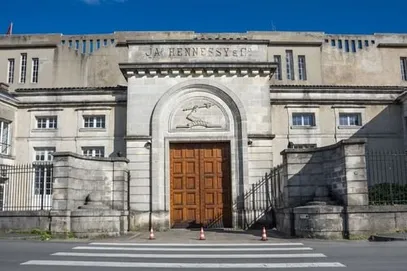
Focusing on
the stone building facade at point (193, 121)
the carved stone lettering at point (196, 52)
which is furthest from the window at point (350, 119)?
the carved stone lettering at point (196, 52)

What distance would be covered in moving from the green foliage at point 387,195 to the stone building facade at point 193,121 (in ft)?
16.5

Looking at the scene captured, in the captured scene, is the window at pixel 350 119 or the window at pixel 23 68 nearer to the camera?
the window at pixel 350 119

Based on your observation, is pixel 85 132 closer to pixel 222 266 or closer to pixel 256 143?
pixel 256 143

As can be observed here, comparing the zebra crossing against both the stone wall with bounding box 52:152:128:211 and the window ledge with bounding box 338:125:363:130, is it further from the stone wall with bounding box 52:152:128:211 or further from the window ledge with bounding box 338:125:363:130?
the window ledge with bounding box 338:125:363:130

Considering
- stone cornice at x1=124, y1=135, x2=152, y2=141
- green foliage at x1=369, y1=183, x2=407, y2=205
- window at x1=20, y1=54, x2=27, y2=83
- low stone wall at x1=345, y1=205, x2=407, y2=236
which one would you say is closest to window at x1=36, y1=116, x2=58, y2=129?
stone cornice at x1=124, y1=135, x2=152, y2=141

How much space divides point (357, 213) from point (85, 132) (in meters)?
13.7

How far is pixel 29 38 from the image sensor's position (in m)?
30.7

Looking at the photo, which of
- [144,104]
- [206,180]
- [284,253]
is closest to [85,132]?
[144,104]

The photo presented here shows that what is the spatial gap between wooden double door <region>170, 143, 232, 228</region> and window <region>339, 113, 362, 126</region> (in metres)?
6.94

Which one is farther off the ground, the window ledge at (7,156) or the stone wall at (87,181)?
the window ledge at (7,156)

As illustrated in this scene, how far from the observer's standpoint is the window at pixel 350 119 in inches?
868

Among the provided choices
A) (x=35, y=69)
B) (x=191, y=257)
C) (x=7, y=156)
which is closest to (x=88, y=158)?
(x=7, y=156)

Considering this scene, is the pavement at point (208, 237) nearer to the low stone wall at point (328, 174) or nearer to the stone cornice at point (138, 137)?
the low stone wall at point (328, 174)

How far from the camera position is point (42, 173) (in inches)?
834
